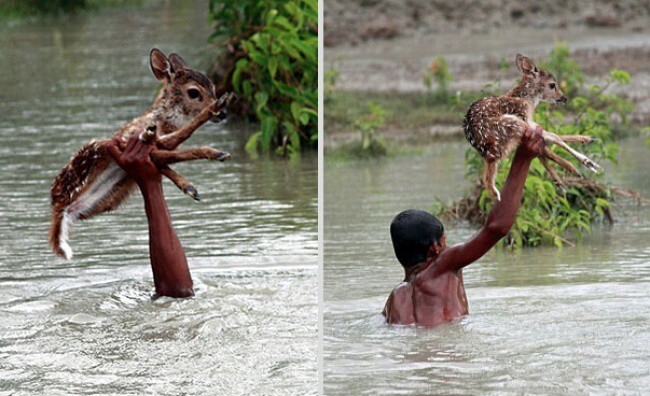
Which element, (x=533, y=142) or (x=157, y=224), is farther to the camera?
(x=157, y=224)

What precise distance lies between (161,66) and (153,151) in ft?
0.99

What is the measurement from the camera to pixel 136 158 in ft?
13.7

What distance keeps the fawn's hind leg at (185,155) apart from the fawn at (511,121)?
79 centimetres

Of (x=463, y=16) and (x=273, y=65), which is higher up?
(x=463, y=16)

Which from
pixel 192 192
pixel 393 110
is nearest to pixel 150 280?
pixel 192 192

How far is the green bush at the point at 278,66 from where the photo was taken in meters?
6.73

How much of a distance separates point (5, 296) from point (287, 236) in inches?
50.2

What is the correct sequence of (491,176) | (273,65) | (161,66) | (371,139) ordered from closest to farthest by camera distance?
(491,176), (161,66), (273,65), (371,139)

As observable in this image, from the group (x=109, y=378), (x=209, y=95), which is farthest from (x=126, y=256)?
(x=109, y=378)

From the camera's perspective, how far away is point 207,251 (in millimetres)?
5047

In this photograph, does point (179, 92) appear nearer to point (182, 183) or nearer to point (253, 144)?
point (182, 183)

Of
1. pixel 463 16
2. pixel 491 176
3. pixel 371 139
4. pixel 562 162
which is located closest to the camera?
pixel 562 162

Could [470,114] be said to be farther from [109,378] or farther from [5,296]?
[5,296]

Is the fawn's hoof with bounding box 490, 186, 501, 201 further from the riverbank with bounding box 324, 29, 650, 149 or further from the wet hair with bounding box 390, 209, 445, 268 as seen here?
the riverbank with bounding box 324, 29, 650, 149
